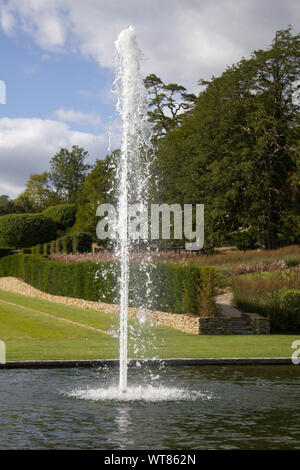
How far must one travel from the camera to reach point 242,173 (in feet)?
123

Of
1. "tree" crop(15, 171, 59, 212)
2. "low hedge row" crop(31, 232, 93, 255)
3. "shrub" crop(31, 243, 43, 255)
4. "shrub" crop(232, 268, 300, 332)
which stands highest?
"tree" crop(15, 171, 59, 212)

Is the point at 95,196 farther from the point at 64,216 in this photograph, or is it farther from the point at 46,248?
the point at 46,248

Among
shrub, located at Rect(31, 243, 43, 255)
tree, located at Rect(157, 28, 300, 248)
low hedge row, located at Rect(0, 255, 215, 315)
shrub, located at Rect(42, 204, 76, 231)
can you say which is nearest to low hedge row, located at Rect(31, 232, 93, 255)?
shrub, located at Rect(31, 243, 43, 255)

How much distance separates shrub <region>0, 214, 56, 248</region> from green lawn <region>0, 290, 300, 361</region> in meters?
32.7

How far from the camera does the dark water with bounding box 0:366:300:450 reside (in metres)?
7.33

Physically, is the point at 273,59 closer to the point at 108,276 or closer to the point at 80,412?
the point at 108,276

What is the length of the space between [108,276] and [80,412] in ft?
57.4

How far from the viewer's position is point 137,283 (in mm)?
25703

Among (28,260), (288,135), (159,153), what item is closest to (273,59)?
(288,135)

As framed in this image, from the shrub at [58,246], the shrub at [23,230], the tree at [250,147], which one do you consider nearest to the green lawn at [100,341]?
the tree at [250,147]

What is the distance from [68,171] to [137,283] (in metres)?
67.2

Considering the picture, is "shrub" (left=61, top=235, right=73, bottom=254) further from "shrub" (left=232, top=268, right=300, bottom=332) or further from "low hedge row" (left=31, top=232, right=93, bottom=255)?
"shrub" (left=232, top=268, right=300, bottom=332)

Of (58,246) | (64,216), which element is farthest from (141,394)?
(64,216)
